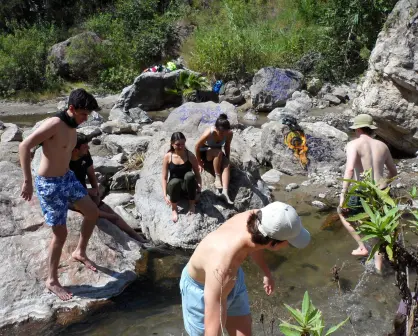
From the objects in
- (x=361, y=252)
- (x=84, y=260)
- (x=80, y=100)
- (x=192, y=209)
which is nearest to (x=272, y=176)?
(x=192, y=209)

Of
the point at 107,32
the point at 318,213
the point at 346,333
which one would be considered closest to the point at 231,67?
the point at 107,32

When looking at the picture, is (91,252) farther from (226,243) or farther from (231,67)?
(231,67)

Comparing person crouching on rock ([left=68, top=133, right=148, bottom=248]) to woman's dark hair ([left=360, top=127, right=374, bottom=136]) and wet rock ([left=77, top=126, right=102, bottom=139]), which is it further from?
wet rock ([left=77, top=126, right=102, bottom=139])

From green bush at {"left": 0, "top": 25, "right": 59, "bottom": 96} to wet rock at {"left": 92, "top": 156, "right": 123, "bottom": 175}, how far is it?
472 inches

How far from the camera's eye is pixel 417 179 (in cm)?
741

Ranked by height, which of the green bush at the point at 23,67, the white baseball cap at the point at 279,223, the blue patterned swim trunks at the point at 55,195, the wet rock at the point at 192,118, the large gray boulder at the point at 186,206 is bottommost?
the green bush at the point at 23,67

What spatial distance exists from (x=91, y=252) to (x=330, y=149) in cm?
512

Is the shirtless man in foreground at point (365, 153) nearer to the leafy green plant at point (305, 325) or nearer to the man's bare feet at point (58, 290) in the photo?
the man's bare feet at point (58, 290)

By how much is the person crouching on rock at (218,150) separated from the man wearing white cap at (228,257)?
3326 mm

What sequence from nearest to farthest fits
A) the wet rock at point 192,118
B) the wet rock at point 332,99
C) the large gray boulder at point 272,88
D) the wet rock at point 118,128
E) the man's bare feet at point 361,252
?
the man's bare feet at point 361,252 < the wet rock at point 192,118 < the wet rock at point 118,128 < the wet rock at point 332,99 < the large gray boulder at point 272,88

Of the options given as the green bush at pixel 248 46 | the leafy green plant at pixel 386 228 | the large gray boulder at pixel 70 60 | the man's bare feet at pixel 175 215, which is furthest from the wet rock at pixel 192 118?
the large gray boulder at pixel 70 60

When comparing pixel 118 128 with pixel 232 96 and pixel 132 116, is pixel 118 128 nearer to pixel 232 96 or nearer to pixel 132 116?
pixel 132 116

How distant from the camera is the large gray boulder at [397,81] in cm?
790

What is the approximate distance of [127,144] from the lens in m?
9.29
